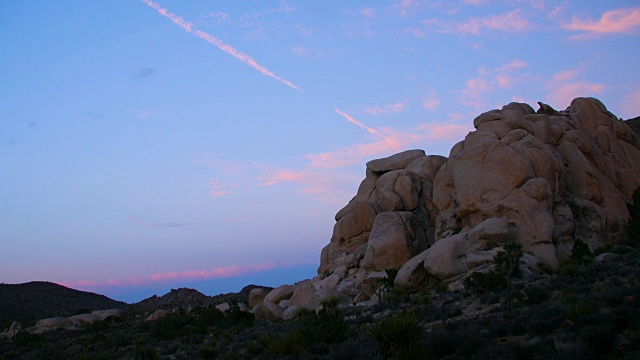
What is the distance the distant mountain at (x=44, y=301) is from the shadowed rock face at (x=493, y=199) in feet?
134

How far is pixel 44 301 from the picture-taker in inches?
3147

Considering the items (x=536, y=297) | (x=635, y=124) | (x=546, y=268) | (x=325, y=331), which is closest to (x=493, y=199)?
(x=546, y=268)

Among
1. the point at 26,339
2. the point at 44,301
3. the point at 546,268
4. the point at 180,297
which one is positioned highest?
the point at 44,301

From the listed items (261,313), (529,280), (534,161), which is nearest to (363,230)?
(261,313)

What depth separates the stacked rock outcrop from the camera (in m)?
34.2

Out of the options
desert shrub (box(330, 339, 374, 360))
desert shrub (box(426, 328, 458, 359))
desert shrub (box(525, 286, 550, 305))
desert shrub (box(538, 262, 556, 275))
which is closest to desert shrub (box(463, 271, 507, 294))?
desert shrub (box(538, 262, 556, 275))

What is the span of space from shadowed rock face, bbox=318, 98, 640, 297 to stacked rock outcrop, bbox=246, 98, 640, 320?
0.27 feet

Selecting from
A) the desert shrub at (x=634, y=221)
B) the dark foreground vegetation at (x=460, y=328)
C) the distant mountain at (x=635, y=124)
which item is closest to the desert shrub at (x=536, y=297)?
the dark foreground vegetation at (x=460, y=328)

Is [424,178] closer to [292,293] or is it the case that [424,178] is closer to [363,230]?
[363,230]

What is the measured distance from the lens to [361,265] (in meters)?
43.0

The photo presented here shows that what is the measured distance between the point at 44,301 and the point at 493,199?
6996 centimetres

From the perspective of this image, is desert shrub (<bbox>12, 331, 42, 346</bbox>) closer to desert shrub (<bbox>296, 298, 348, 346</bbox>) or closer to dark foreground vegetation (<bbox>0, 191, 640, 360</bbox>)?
dark foreground vegetation (<bbox>0, 191, 640, 360</bbox>)

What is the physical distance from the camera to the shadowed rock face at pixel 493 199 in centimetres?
3419

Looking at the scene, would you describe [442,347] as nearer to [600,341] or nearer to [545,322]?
[545,322]
